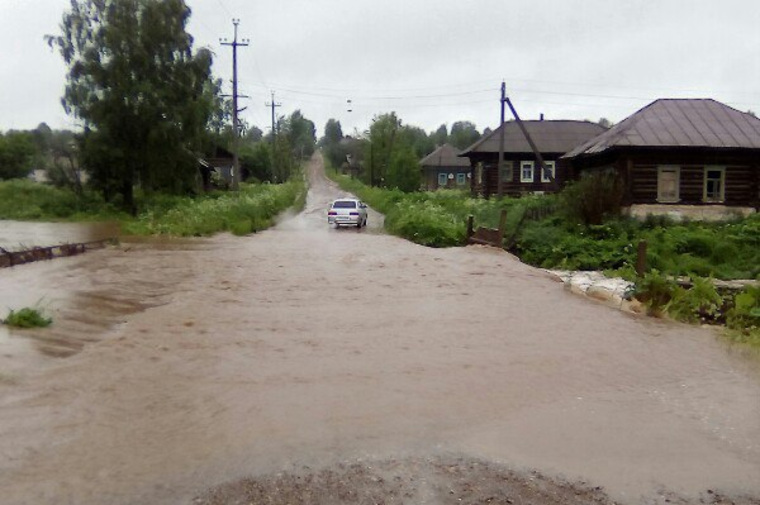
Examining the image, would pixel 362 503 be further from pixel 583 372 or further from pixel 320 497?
pixel 583 372

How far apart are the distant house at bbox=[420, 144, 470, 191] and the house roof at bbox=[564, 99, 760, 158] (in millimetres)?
54466

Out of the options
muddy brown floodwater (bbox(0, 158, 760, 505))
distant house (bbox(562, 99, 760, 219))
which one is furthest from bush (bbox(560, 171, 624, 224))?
muddy brown floodwater (bbox(0, 158, 760, 505))

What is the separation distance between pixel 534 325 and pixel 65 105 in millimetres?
35177

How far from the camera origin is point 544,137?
49062 millimetres

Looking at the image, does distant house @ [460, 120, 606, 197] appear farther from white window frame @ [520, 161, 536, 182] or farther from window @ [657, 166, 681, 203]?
window @ [657, 166, 681, 203]

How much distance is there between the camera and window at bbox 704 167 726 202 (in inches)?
1081

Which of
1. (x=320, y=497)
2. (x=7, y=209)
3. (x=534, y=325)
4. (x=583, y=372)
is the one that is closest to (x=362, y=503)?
(x=320, y=497)

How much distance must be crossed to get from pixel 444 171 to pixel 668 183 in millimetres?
58803

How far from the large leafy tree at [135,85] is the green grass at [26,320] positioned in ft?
95.9

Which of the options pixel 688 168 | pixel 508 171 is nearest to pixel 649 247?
pixel 688 168

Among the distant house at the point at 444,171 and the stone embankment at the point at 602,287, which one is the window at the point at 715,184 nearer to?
the stone embankment at the point at 602,287

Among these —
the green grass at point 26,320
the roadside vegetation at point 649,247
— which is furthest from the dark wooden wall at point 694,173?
the green grass at point 26,320

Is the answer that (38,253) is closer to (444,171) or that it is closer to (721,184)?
(721,184)

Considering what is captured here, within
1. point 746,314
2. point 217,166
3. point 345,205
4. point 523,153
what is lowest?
point 746,314
